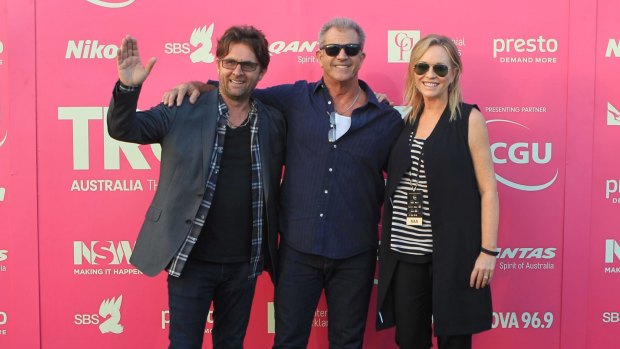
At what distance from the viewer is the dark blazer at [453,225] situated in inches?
89.9

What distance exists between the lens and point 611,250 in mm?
3135

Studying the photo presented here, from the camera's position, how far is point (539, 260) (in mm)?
3156

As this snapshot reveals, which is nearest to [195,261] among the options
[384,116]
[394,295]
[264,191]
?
[264,191]

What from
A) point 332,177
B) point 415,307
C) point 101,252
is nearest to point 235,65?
point 332,177

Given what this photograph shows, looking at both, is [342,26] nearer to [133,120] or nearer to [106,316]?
[133,120]

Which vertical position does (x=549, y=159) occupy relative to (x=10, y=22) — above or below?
below

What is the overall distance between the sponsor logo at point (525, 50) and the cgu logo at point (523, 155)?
0.37 metres

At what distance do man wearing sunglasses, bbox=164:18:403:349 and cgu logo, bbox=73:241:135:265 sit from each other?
1.07m

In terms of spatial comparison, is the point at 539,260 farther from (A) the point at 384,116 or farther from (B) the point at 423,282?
(A) the point at 384,116

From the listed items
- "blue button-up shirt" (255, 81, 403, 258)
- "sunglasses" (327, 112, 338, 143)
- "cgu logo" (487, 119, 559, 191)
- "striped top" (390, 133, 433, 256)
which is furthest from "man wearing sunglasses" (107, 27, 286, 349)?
"cgu logo" (487, 119, 559, 191)

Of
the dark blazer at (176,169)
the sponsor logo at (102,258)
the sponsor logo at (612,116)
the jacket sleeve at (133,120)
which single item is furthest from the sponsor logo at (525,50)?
the sponsor logo at (102,258)

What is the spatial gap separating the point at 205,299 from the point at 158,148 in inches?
42.6

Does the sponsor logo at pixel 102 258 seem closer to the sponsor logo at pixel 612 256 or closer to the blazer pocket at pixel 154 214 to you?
the blazer pocket at pixel 154 214

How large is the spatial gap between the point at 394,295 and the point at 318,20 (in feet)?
5.18
